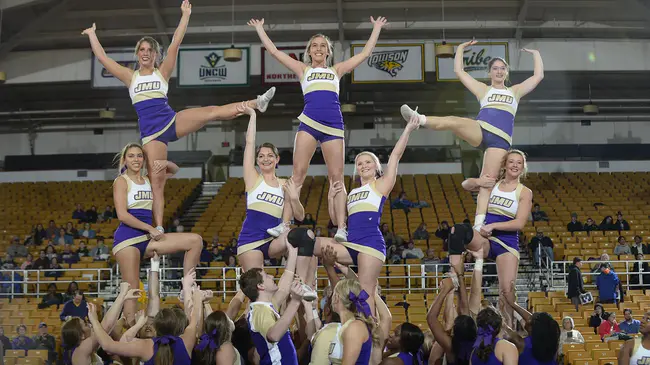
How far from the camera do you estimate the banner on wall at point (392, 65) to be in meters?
20.3

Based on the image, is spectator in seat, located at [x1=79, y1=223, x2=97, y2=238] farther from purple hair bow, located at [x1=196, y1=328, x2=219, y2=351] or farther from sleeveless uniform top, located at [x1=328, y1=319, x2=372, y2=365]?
sleeveless uniform top, located at [x1=328, y1=319, x2=372, y2=365]

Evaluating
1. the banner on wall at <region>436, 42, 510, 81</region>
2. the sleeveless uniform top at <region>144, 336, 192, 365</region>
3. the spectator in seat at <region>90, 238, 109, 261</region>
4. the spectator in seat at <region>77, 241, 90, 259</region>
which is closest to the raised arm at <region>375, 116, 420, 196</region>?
the sleeveless uniform top at <region>144, 336, 192, 365</region>

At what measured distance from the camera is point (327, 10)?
821 inches

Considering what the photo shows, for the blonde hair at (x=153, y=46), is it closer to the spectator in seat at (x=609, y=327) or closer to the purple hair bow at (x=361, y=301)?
the purple hair bow at (x=361, y=301)

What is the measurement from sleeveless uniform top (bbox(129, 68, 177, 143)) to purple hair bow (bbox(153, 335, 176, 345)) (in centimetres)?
324

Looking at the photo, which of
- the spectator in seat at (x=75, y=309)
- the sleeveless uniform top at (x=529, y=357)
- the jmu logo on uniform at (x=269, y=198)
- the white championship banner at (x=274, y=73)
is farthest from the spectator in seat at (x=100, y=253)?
the sleeveless uniform top at (x=529, y=357)

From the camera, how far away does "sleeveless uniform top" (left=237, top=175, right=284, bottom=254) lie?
687 centimetres

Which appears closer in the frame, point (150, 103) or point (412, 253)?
A: point (150, 103)

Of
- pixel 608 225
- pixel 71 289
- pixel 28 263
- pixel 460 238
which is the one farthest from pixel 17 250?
pixel 608 225

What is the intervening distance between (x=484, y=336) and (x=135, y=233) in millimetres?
3491

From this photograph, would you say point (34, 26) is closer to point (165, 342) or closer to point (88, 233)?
point (88, 233)

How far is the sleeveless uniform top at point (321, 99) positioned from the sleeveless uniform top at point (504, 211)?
175cm

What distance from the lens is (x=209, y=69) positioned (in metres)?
20.2

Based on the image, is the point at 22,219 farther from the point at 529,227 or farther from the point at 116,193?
the point at 116,193
